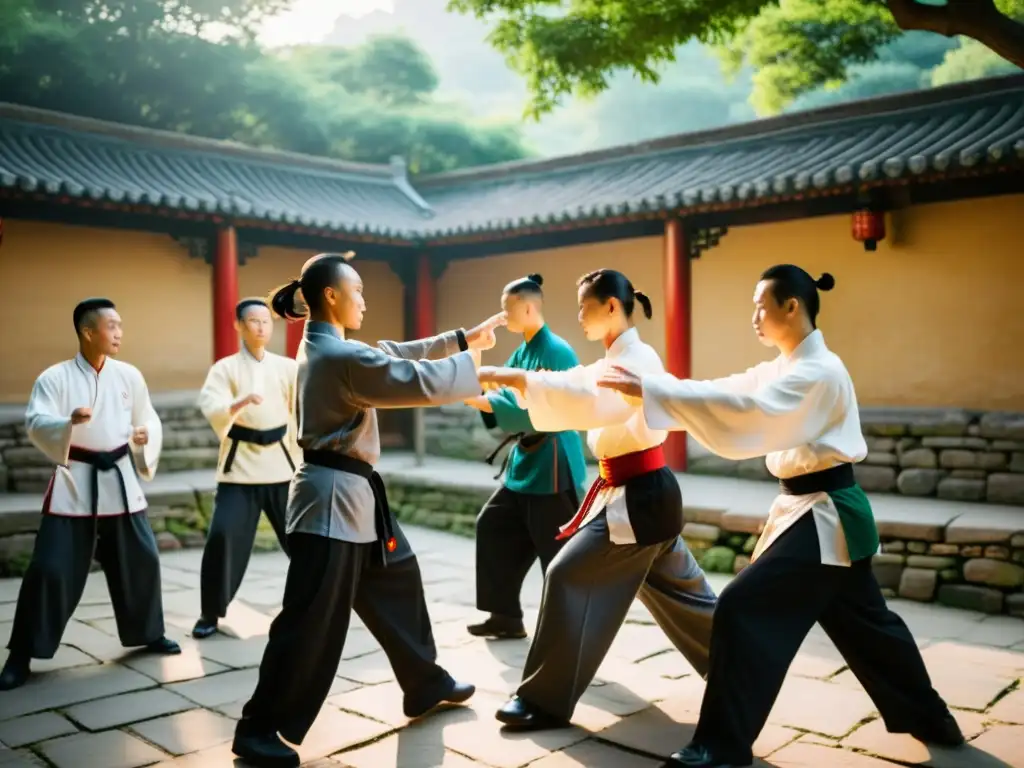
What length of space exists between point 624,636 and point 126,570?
267cm

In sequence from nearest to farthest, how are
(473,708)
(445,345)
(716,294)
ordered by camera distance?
(473,708) → (445,345) → (716,294)

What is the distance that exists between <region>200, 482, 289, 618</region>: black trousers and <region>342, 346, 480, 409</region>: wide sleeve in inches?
82.5

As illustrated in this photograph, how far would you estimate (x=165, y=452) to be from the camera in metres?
9.74

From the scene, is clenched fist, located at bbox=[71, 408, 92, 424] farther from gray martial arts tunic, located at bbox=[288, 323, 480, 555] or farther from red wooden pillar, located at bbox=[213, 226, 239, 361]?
red wooden pillar, located at bbox=[213, 226, 239, 361]

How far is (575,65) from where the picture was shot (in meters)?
9.58

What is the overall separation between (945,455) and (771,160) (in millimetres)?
3601

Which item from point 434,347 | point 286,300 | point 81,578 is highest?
point 286,300

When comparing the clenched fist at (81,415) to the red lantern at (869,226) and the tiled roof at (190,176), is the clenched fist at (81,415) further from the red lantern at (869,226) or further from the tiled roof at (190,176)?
the red lantern at (869,226)

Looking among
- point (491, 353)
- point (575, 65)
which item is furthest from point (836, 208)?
point (491, 353)

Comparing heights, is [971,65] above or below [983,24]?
above

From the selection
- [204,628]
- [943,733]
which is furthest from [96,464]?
[943,733]

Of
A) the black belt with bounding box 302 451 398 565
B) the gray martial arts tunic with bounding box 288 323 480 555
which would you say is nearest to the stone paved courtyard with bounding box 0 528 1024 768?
the black belt with bounding box 302 451 398 565

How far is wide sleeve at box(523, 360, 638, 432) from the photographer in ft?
10.9

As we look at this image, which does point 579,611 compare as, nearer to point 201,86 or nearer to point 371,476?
point 371,476
